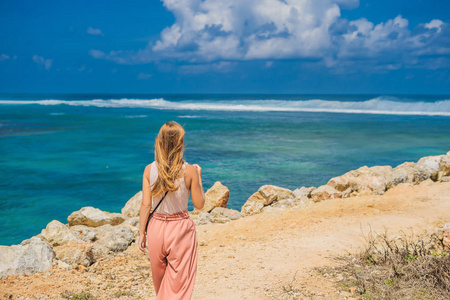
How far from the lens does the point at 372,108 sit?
5834 cm

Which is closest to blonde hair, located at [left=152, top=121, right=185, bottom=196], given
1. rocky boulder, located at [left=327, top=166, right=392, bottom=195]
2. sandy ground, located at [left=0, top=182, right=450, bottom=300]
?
sandy ground, located at [left=0, top=182, right=450, bottom=300]

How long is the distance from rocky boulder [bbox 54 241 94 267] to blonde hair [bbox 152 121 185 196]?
3.04m

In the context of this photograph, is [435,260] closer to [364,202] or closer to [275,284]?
[275,284]

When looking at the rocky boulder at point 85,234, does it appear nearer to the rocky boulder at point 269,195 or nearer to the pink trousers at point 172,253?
the rocky boulder at point 269,195

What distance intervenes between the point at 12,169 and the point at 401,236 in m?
15.1

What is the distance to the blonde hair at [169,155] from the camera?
3221 mm

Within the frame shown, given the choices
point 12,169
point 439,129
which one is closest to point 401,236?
point 12,169

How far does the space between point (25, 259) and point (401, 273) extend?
15.6 ft

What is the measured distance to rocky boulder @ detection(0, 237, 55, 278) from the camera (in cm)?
519

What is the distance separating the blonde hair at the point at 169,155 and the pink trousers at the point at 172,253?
1.01ft

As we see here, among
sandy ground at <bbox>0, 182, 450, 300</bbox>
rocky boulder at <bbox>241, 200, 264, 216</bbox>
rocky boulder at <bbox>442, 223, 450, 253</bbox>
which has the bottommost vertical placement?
rocky boulder at <bbox>241, 200, 264, 216</bbox>

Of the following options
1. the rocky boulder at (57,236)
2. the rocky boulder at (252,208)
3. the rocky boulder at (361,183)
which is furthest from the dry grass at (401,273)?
the rocky boulder at (57,236)

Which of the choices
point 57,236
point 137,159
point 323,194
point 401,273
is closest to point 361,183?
point 323,194

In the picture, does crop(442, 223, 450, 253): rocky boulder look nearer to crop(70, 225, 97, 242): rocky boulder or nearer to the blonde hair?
the blonde hair
